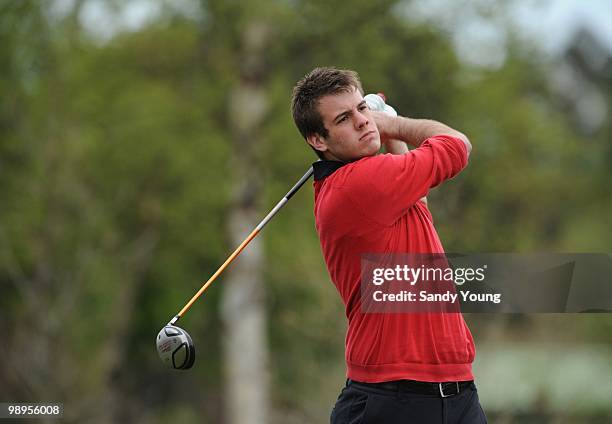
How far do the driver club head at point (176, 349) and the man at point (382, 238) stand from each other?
65 cm

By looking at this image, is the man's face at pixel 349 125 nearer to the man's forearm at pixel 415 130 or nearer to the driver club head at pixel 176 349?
the man's forearm at pixel 415 130

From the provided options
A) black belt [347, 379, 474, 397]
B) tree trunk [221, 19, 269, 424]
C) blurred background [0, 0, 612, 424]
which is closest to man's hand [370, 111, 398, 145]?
black belt [347, 379, 474, 397]

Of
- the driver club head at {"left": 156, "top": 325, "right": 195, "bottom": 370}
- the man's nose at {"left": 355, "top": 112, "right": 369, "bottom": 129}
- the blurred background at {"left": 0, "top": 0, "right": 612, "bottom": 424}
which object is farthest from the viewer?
the blurred background at {"left": 0, "top": 0, "right": 612, "bottom": 424}

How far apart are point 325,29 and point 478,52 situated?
248 centimetres

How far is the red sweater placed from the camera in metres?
3.56

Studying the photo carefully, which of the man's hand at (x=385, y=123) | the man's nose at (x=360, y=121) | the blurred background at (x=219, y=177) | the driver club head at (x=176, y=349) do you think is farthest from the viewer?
the blurred background at (x=219, y=177)

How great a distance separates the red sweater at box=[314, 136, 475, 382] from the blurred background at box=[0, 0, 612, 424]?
29.9ft

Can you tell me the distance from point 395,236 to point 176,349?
3.39ft

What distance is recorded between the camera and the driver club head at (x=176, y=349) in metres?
4.09

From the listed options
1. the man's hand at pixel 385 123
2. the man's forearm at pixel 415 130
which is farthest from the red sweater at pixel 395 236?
the man's hand at pixel 385 123

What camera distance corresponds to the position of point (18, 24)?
590 inches

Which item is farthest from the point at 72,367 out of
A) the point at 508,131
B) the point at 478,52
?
the point at 508,131

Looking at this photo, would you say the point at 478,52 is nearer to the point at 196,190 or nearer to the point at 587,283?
the point at 196,190

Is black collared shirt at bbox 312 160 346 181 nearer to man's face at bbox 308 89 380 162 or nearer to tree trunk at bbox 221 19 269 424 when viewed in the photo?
man's face at bbox 308 89 380 162
